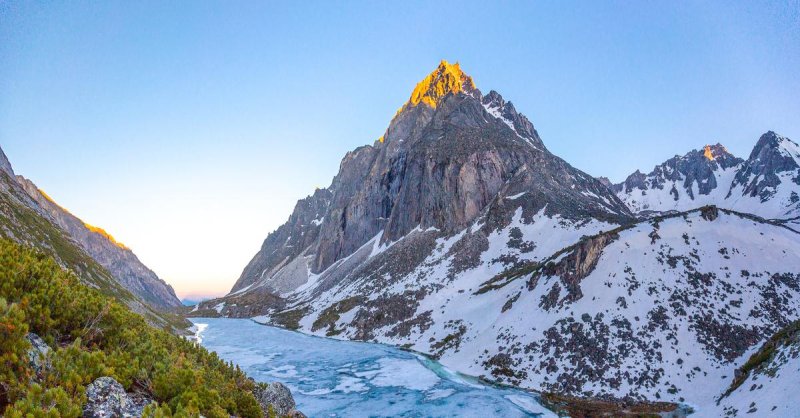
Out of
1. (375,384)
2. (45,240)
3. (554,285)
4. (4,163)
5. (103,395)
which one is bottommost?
(375,384)

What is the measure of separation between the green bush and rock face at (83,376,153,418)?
0.80ft

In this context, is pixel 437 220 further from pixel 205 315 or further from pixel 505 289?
pixel 205 315

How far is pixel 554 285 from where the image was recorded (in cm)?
5053

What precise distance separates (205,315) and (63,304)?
180 m

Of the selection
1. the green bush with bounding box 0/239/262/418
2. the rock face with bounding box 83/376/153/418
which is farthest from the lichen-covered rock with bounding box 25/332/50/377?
the rock face with bounding box 83/376/153/418

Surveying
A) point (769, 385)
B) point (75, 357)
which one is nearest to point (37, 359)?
point (75, 357)

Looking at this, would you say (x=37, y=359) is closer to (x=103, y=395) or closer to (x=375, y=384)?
(x=103, y=395)

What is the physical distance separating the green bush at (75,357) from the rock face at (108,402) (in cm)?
24

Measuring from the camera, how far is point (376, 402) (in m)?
34.1

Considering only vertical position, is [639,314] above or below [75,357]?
below

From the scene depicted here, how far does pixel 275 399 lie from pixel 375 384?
28.1 meters

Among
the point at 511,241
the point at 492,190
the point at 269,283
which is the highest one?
the point at 492,190

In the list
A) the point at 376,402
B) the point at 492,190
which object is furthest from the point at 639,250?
the point at 492,190

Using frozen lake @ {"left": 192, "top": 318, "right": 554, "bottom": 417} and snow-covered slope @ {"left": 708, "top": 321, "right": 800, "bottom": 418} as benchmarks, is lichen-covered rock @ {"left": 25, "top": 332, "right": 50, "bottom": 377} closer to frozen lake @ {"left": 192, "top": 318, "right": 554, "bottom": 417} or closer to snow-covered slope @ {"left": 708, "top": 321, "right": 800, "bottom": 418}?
frozen lake @ {"left": 192, "top": 318, "right": 554, "bottom": 417}
